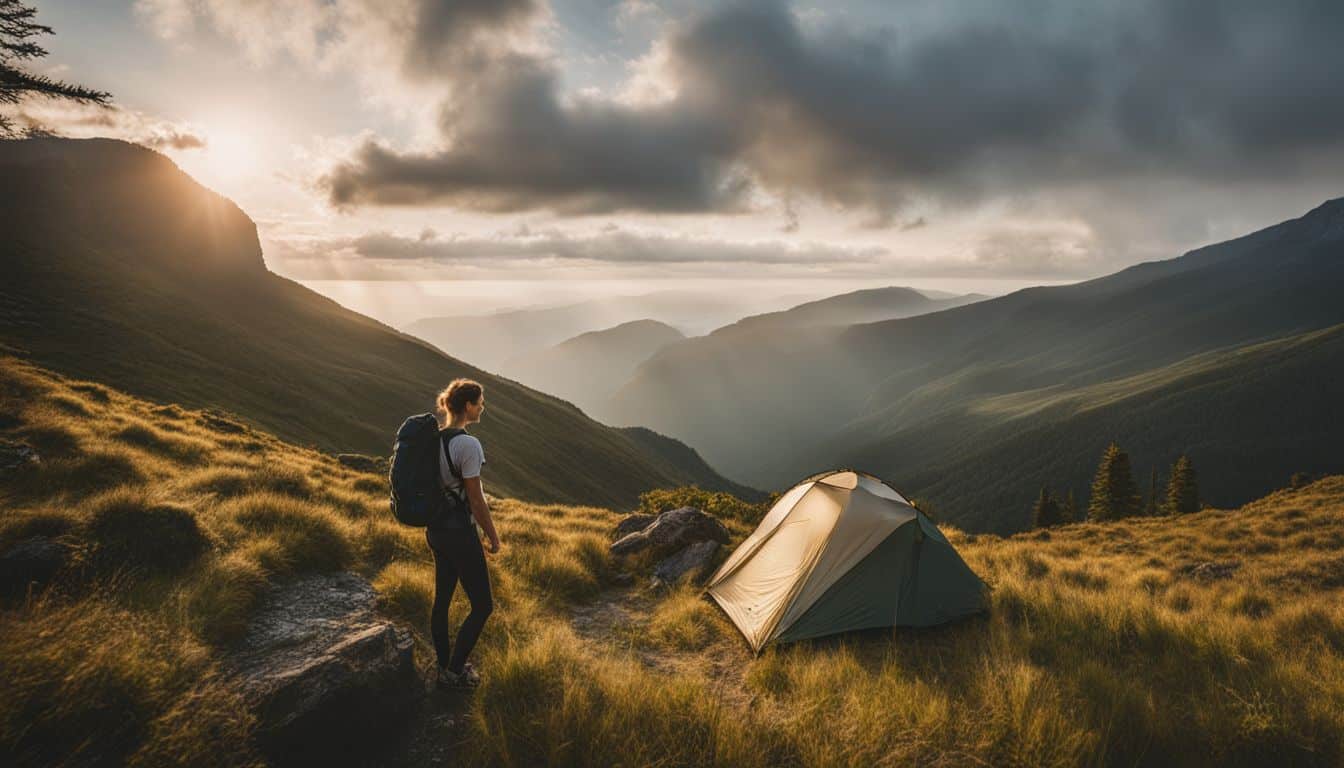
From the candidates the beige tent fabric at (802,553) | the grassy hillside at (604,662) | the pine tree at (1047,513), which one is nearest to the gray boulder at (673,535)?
the grassy hillside at (604,662)

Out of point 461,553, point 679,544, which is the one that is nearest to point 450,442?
point 461,553

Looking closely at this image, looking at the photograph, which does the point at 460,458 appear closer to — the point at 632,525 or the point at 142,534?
the point at 142,534

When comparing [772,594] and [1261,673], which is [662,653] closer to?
[772,594]

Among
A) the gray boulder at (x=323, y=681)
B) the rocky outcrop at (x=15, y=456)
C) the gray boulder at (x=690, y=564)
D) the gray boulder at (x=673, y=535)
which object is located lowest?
the gray boulder at (x=690, y=564)

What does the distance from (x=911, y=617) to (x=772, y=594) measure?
88.2 inches

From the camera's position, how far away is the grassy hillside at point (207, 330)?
42.2 m

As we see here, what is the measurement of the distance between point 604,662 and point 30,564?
6268 mm

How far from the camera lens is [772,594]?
360 inches

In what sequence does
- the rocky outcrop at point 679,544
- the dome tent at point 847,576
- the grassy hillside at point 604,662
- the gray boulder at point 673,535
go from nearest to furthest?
1. the grassy hillside at point 604,662
2. the dome tent at point 847,576
3. the rocky outcrop at point 679,544
4. the gray boulder at point 673,535

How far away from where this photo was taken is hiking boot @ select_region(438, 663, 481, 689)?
5.88 m

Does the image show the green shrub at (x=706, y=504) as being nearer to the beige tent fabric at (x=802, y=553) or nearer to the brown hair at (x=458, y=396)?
the beige tent fabric at (x=802, y=553)

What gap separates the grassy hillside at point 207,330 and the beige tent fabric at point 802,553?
36.7m

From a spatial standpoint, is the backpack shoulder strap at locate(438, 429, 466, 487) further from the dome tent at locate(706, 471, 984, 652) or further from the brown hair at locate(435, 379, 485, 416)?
the dome tent at locate(706, 471, 984, 652)

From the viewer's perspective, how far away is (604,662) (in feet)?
20.6
